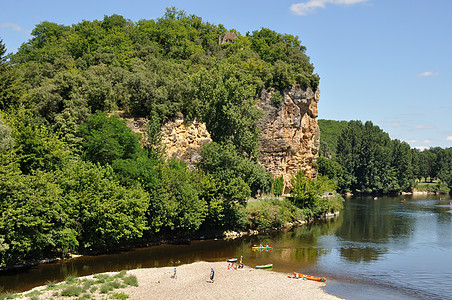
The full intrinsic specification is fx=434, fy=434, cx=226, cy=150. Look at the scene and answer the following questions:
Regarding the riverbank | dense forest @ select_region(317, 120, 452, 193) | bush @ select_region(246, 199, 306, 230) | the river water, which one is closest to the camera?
the riverbank

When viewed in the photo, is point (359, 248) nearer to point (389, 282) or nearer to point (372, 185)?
point (389, 282)

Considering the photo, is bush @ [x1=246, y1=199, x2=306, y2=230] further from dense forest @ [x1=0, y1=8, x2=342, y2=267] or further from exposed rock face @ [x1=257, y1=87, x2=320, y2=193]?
exposed rock face @ [x1=257, y1=87, x2=320, y2=193]

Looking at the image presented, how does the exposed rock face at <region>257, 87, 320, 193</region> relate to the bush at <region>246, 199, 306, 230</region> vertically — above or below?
above

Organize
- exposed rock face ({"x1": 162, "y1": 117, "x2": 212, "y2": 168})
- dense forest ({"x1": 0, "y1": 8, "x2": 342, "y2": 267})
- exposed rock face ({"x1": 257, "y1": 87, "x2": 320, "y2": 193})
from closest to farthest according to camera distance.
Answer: dense forest ({"x1": 0, "y1": 8, "x2": 342, "y2": 267}), exposed rock face ({"x1": 162, "y1": 117, "x2": 212, "y2": 168}), exposed rock face ({"x1": 257, "y1": 87, "x2": 320, "y2": 193})

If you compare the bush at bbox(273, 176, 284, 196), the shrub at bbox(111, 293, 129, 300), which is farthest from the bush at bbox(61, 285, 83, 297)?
the bush at bbox(273, 176, 284, 196)

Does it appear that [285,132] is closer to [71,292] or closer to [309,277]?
[309,277]

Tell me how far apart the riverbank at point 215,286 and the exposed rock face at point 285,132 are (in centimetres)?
3845

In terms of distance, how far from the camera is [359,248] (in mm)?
49219

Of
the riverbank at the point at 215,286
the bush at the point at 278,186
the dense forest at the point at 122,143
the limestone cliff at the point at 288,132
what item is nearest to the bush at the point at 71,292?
the riverbank at the point at 215,286

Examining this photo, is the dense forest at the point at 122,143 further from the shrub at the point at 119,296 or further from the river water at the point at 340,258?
the shrub at the point at 119,296

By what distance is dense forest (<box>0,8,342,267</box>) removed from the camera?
122ft

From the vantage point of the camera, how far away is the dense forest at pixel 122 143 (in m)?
37.1

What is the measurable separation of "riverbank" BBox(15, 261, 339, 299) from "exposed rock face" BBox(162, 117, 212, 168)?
23.5 m

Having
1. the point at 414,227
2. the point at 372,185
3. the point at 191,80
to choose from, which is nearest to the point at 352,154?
the point at 372,185
